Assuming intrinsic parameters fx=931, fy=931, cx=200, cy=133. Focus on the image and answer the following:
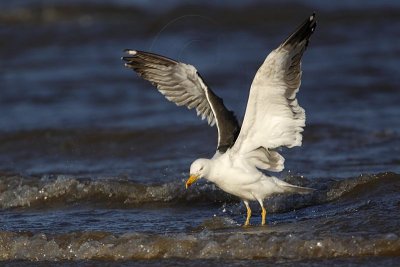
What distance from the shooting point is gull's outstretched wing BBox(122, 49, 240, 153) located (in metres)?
8.09

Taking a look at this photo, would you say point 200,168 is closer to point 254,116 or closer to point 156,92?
point 254,116

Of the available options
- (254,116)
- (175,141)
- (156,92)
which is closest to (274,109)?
(254,116)

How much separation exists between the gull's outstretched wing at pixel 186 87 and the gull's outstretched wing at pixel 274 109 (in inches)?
12.5

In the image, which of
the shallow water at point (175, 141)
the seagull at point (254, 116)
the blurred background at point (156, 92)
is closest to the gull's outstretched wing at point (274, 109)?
the seagull at point (254, 116)

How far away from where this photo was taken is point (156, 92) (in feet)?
48.8

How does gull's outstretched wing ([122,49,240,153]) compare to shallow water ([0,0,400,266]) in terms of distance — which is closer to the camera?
shallow water ([0,0,400,266])

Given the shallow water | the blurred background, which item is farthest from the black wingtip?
the blurred background

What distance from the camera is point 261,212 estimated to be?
8.48 metres

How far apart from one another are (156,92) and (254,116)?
295 inches

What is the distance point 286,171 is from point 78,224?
2.65 meters

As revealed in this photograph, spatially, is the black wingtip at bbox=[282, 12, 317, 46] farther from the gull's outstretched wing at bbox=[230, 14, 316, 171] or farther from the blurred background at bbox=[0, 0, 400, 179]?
the blurred background at bbox=[0, 0, 400, 179]

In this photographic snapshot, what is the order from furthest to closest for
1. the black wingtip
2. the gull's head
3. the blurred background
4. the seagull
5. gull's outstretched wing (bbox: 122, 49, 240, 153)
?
the blurred background < gull's outstretched wing (bbox: 122, 49, 240, 153) < the gull's head < the seagull < the black wingtip

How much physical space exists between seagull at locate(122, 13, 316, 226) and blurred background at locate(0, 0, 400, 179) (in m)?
1.85

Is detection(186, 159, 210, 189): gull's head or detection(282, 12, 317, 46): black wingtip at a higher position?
detection(282, 12, 317, 46): black wingtip
